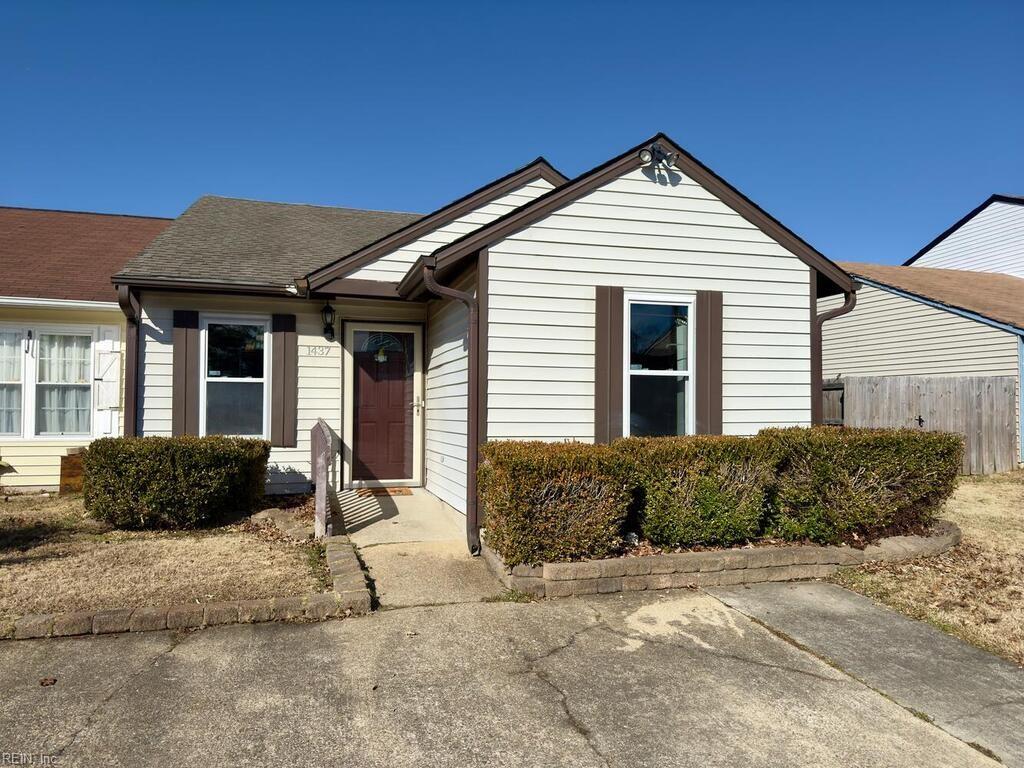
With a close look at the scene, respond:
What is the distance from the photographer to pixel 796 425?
7.39 metres

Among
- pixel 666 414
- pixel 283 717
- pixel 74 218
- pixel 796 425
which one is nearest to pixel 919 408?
pixel 796 425

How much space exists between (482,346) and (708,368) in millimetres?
2462

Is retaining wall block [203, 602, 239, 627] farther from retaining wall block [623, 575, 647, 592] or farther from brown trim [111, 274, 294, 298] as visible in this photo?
brown trim [111, 274, 294, 298]

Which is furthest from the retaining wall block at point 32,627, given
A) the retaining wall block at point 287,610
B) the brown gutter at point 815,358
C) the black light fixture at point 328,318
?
the brown gutter at point 815,358

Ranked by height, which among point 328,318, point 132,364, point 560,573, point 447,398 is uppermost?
point 328,318

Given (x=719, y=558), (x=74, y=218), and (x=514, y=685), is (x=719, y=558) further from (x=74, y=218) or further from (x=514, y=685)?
(x=74, y=218)

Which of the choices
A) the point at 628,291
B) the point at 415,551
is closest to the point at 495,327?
the point at 628,291

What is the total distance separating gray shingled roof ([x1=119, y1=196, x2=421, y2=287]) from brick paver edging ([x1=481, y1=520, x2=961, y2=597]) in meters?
5.05

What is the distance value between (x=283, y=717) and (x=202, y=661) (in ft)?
2.87

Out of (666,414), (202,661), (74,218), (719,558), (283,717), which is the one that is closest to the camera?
(283,717)

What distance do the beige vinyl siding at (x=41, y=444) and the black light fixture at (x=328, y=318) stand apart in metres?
2.84

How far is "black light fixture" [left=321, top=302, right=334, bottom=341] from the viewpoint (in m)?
8.67

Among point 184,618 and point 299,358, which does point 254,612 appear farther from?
point 299,358

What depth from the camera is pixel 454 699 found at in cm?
342
